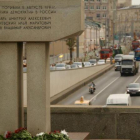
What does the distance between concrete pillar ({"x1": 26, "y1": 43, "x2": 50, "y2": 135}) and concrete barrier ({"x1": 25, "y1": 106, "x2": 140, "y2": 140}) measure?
7.51ft

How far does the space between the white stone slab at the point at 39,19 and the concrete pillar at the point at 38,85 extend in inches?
10.9

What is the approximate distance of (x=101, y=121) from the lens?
15.5 metres

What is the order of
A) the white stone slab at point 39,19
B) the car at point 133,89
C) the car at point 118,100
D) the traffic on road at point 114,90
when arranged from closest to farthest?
the white stone slab at point 39,19, the car at point 118,100, the traffic on road at point 114,90, the car at point 133,89

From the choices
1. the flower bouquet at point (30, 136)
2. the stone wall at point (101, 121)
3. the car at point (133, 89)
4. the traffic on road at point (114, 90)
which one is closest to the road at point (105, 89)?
the traffic on road at point (114, 90)

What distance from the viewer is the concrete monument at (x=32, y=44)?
1319 centimetres

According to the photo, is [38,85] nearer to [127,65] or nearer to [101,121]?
Answer: [101,121]

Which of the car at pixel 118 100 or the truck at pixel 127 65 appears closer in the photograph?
the car at pixel 118 100

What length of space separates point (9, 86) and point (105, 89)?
44.1 m

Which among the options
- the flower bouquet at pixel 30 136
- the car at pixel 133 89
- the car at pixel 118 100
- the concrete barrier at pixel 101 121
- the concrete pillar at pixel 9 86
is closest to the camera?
the flower bouquet at pixel 30 136

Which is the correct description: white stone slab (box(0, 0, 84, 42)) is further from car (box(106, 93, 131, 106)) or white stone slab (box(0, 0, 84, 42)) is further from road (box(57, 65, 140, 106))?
road (box(57, 65, 140, 106))

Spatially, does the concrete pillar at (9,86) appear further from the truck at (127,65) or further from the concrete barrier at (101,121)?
the truck at (127,65)

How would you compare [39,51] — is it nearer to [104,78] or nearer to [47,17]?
[47,17]

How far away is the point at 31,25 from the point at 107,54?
319ft

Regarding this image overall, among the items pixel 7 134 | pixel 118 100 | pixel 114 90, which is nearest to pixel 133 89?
pixel 114 90
